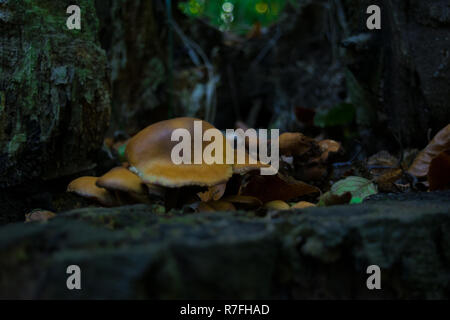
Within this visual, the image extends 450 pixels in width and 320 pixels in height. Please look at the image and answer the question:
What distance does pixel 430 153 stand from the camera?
7.67 ft

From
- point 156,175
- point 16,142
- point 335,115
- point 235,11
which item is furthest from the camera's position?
point 335,115

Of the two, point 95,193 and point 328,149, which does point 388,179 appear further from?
point 95,193

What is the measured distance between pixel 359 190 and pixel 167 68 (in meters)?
3.50

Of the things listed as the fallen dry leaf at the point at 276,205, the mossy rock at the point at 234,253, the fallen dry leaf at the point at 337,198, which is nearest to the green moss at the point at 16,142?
the mossy rock at the point at 234,253

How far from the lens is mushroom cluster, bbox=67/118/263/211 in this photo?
1.45m

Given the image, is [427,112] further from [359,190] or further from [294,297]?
[294,297]

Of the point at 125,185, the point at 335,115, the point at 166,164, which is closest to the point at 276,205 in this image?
the point at 166,164

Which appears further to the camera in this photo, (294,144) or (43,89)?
(294,144)

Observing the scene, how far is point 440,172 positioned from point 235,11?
7.49 ft

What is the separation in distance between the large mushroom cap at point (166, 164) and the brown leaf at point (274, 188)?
336mm

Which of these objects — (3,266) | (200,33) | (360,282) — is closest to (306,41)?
(200,33)

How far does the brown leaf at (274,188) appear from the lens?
188 cm

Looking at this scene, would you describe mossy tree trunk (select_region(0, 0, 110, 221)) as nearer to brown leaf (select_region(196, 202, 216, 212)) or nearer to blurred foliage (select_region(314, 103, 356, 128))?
brown leaf (select_region(196, 202, 216, 212))

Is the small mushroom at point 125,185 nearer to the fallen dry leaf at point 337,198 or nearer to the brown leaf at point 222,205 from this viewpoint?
the brown leaf at point 222,205
